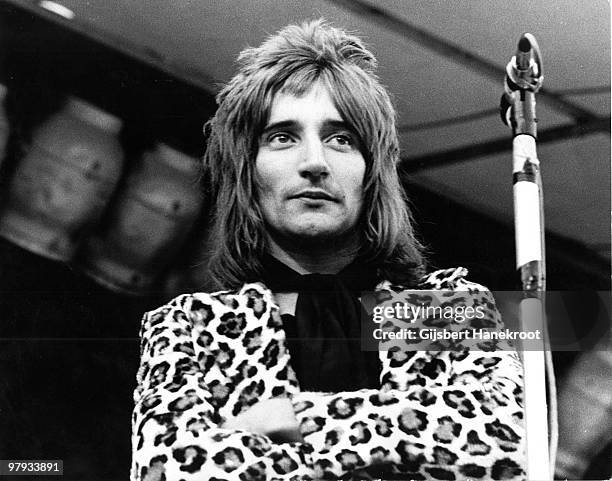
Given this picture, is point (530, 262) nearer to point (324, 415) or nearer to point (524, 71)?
point (524, 71)

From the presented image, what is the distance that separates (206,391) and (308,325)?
1.15 ft

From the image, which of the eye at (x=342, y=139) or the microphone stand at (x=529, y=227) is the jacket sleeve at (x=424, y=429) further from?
the eye at (x=342, y=139)

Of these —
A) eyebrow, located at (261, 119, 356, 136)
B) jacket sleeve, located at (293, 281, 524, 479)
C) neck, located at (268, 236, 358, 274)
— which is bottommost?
jacket sleeve, located at (293, 281, 524, 479)

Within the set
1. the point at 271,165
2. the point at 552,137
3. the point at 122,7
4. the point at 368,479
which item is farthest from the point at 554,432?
the point at 122,7

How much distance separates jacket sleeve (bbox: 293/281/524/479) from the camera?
2041 millimetres

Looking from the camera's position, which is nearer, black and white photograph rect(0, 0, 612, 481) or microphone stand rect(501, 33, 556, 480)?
microphone stand rect(501, 33, 556, 480)

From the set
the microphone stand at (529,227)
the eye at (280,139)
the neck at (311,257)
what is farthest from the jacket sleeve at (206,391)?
the microphone stand at (529,227)

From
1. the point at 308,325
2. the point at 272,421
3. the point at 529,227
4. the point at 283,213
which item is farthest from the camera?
the point at 283,213

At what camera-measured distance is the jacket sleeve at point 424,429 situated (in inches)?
80.4

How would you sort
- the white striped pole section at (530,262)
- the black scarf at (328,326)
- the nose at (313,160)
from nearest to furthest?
1. the white striped pole section at (530,262)
2. the black scarf at (328,326)
3. the nose at (313,160)

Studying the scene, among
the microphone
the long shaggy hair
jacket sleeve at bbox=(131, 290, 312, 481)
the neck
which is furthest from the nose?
the microphone

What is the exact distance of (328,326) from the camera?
2.37 m

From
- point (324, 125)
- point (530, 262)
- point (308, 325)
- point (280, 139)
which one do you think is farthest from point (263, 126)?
point (530, 262)

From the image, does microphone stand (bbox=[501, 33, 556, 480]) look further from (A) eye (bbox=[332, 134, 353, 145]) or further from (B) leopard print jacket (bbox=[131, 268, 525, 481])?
(A) eye (bbox=[332, 134, 353, 145])
